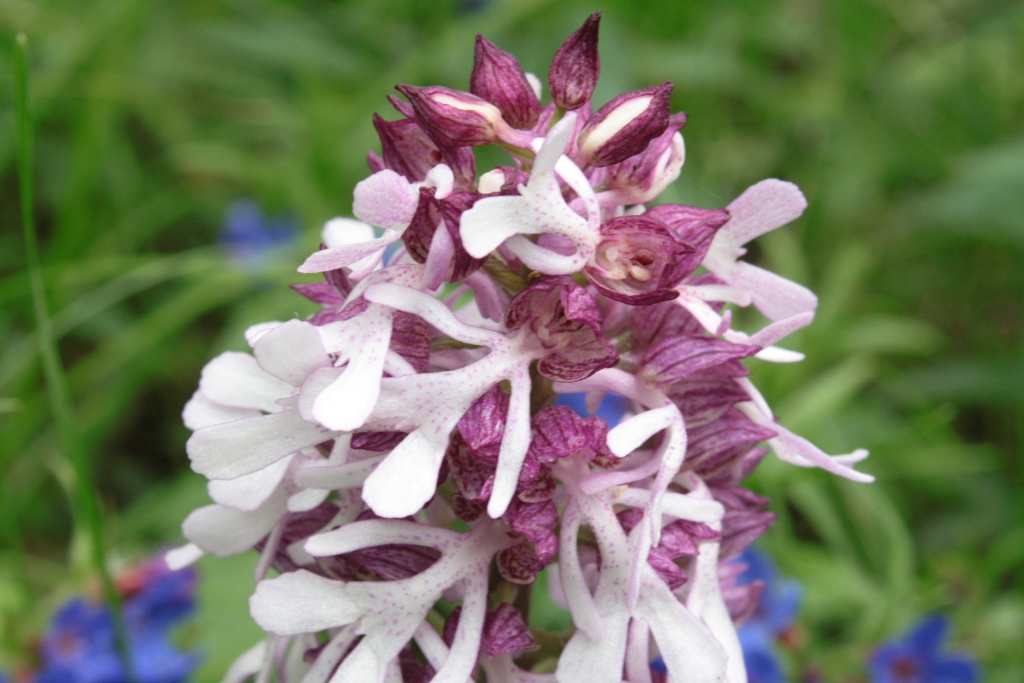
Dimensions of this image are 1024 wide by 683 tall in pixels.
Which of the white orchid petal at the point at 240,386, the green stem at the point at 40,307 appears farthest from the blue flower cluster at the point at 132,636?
the white orchid petal at the point at 240,386

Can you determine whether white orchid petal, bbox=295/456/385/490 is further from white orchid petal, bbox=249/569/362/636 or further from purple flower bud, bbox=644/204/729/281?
purple flower bud, bbox=644/204/729/281

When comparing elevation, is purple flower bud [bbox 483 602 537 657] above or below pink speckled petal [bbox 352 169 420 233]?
below

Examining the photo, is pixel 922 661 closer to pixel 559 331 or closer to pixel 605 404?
pixel 605 404

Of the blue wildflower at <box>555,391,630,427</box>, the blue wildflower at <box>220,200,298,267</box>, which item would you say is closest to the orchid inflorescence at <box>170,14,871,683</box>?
the blue wildflower at <box>555,391,630,427</box>

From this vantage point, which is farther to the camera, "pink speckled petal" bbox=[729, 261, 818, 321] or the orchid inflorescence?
"pink speckled petal" bbox=[729, 261, 818, 321]

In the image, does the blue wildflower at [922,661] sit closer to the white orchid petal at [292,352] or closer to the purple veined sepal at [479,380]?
the purple veined sepal at [479,380]

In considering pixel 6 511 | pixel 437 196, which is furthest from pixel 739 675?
pixel 6 511

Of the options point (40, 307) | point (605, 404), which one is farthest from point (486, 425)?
point (605, 404)
